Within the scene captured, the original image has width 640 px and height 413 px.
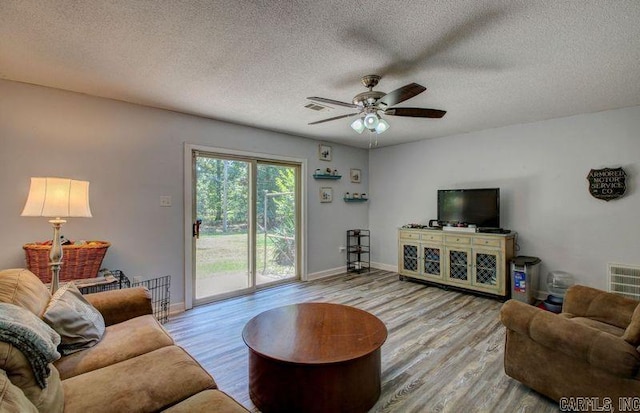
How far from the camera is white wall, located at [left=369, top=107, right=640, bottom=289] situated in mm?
3402

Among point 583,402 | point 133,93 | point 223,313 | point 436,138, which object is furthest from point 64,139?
point 436,138

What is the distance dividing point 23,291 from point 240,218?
2616 millimetres

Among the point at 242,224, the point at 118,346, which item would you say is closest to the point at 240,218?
the point at 242,224

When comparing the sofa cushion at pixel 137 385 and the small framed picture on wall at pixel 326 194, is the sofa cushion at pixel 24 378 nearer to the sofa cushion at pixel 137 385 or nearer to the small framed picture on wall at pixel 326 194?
the sofa cushion at pixel 137 385

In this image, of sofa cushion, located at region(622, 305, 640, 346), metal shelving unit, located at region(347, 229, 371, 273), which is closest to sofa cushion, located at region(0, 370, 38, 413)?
sofa cushion, located at region(622, 305, 640, 346)

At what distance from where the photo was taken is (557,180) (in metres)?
3.83

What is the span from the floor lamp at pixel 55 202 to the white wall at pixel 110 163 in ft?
2.62

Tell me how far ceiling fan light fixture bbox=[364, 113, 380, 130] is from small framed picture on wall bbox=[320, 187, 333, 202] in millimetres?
2625

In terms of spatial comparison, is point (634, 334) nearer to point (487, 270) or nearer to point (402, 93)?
point (402, 93)

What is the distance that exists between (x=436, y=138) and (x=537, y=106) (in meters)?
1.71

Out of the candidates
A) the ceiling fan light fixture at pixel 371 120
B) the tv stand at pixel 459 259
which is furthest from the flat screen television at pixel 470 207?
the ceiling fan light fixture at pixel 371 120

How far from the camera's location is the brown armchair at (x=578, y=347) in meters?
1.55

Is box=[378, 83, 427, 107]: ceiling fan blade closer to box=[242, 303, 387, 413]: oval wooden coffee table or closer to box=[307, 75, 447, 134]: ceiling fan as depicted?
box=[307, 75, 447, 134]: ceiling fan

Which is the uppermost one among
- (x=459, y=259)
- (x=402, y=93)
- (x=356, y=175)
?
(x=402, y=93)
